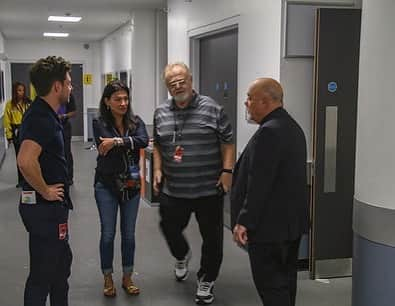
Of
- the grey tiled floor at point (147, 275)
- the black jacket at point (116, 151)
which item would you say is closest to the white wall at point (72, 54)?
the grey tiled floor at point (147, 275)

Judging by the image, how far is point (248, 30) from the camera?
4418mm

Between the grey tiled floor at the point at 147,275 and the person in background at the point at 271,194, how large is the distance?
0.92 metres

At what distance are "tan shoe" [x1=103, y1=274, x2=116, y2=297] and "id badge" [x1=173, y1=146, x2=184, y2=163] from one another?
0.88 meters

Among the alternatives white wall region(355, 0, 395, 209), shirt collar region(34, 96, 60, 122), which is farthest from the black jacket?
white wall region(355, 0, 395, 209)

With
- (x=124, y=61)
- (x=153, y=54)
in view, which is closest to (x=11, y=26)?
(x=124, y=61)

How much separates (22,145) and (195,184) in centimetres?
113

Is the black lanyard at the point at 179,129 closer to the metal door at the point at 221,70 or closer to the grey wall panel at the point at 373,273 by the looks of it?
the grey wall panel at the point at 373,273

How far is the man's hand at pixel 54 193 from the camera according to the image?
247 cm

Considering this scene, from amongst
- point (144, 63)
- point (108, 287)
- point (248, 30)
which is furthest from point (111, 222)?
point (144, 63)

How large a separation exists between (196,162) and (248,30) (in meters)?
1.67

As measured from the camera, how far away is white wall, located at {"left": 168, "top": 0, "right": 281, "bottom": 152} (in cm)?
395

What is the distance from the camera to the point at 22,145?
2414 mm

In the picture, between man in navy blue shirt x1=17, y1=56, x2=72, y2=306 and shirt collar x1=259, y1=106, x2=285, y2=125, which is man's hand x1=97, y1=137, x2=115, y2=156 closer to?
man in navy blue shirt x1=17, y1=56, x2=72, y2=306

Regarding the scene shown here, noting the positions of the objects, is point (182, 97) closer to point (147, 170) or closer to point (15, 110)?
point (147, 170)
